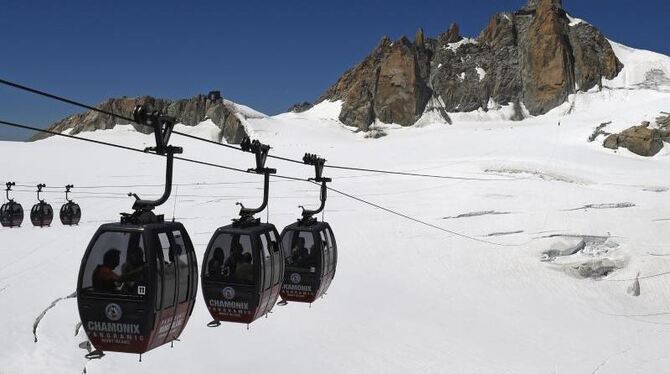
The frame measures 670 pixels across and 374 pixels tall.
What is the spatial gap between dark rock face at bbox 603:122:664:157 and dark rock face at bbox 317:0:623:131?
2837 cm

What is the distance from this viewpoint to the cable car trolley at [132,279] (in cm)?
993

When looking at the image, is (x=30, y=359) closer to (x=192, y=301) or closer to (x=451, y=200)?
(x=192, y=301)

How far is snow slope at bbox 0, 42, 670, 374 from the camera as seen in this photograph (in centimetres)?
2259

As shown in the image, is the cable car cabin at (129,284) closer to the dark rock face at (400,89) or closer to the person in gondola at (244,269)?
the person in gondola at (244,269)

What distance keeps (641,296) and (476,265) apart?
7906mm

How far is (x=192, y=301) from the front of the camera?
11078 mm

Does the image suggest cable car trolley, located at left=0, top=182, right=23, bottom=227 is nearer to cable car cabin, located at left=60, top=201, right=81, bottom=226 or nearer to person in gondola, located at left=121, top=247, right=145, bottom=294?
cable car cabin, located at left=60, top=201, right=81, bottom=226

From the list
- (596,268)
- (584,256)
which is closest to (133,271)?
(596,268)

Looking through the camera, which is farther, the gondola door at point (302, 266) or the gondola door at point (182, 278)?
the gondola door at point (302, 266)

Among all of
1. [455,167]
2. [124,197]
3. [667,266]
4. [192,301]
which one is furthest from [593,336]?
[124,197]

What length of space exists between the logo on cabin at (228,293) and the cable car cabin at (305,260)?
3191 mm

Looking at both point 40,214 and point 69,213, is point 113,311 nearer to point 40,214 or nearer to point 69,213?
point 69,213

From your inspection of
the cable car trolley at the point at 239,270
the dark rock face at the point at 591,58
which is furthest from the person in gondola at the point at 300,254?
the dark rock face at the point at 591,58

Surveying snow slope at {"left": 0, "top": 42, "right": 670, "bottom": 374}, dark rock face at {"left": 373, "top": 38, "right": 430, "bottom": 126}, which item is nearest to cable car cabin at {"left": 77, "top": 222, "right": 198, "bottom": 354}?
snow slope at {"left": 0, "top": 42, "right": 670, "bottom": 374}
